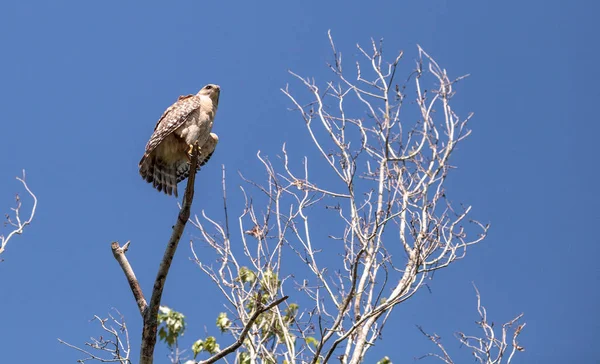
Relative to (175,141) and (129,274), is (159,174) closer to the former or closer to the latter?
(175,141)

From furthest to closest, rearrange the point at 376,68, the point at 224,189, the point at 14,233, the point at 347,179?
the point at 376,68 < the point at 347,179 < the point at 14,233 < the point at 224,189

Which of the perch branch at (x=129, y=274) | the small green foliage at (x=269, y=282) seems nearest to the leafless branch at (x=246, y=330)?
the perch branch at (x=129, y=274)

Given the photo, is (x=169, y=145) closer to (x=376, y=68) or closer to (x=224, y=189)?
(x=224, y=189)

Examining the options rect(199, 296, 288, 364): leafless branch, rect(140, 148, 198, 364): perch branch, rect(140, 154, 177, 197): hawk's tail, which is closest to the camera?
rect(199, 296, 288, 364): leafless branch

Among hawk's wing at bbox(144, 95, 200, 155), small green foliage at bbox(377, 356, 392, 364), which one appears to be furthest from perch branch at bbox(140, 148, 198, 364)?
small green foliage at bbox(377, 356, 392, 364)

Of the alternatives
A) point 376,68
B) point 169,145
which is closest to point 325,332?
point 169,145

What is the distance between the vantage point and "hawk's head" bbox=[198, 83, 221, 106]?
24.1 feet

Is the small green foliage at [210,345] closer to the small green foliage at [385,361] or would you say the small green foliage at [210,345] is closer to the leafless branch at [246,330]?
the small green foliage at [385,361]

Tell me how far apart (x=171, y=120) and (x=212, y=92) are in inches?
25.4

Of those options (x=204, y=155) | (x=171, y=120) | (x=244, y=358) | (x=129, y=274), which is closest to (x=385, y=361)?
(x=244, y=358)

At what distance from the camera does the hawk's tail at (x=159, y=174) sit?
271 inches

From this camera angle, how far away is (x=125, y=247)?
4.58 metres

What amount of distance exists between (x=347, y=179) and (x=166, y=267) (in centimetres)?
273

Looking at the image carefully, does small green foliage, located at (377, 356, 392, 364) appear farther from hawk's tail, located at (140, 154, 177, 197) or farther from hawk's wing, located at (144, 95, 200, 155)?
hawk's wing, located at (144, 95, 200, 155)
